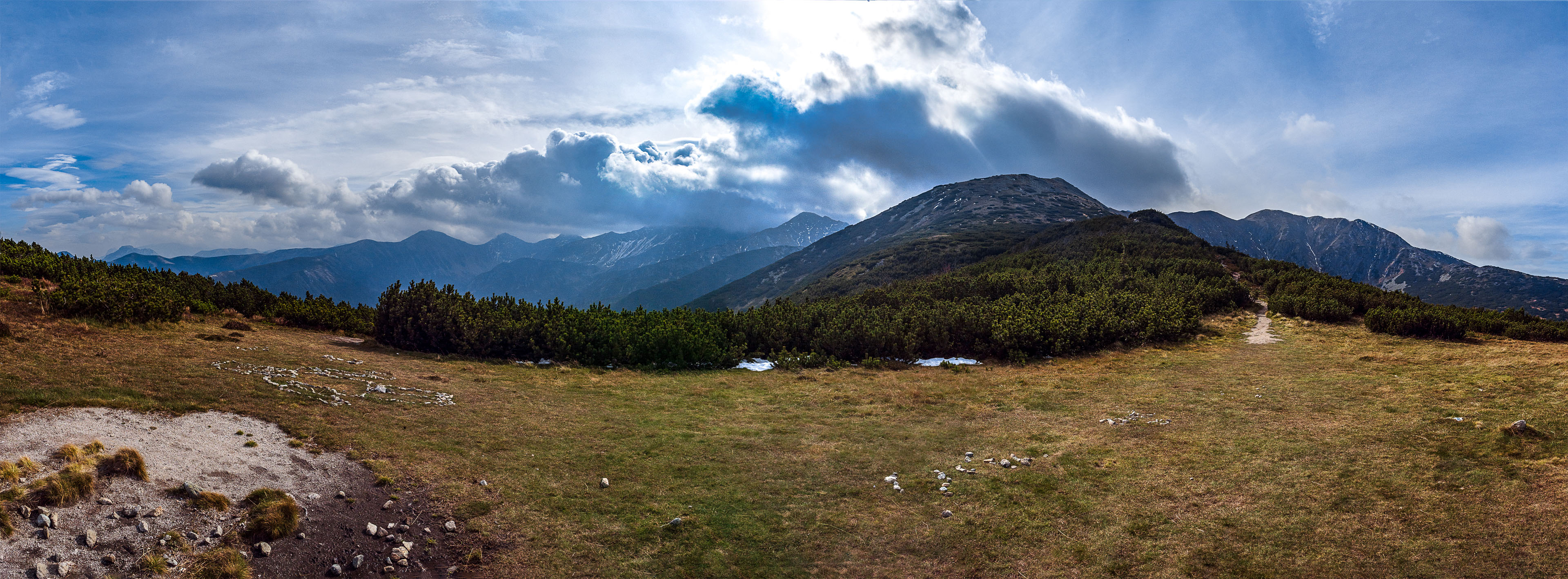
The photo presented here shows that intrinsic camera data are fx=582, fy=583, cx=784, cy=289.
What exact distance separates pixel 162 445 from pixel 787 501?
9.90 metres

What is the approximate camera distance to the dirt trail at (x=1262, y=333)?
25031 millimetres

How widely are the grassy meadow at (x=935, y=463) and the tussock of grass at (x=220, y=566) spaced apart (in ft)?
7.78

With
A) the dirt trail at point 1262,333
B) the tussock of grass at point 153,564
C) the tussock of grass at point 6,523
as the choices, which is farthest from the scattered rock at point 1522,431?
the tussock of grass at point 6,523

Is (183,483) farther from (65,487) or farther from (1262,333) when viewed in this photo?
(1262,333)

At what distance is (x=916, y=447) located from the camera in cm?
1409

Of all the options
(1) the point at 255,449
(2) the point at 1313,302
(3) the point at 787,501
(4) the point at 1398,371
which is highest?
(2) the point at 1313,302

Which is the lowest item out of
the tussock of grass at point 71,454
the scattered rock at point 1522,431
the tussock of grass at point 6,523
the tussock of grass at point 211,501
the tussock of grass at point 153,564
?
the tussock of grass at point 153,564

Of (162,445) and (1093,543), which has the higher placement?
(162,445)

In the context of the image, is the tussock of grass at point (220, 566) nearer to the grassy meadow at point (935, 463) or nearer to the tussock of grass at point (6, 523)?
the tussock of grass at point (6, 523)

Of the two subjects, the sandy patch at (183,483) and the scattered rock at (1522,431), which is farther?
the scattered rock at (1522,431)

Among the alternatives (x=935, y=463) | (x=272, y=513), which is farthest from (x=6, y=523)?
(x=935, y=463)

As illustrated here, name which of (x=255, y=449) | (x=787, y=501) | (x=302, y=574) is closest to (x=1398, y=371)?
(x=787, y=501)

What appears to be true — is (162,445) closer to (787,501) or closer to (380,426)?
(380,426)

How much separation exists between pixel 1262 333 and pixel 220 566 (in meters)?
34.7
